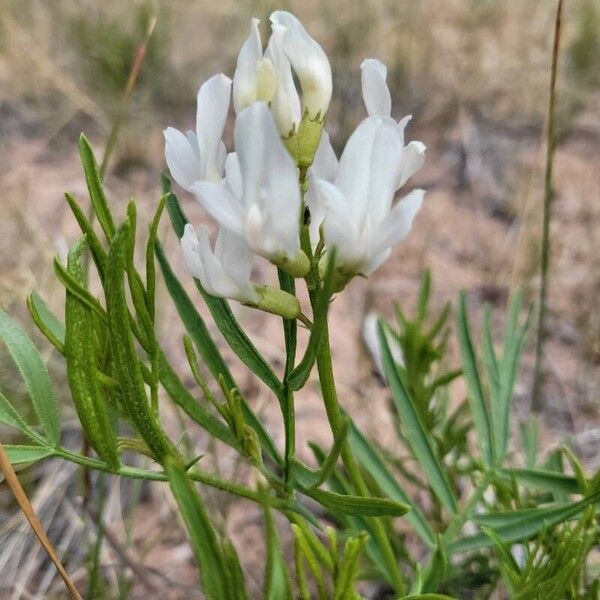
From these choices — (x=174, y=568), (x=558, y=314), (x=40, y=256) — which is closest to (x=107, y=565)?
(x=174, y=568)

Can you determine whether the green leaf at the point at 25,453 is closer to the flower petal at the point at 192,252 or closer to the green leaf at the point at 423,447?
the flower petal at the point at 192,252

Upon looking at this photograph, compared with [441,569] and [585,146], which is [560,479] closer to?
[441,569]

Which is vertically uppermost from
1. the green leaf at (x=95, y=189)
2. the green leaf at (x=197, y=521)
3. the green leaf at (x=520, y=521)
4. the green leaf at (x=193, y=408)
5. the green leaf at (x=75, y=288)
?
the green leaf at (x=95, y=189)

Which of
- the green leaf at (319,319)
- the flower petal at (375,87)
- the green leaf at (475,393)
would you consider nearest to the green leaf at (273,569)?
the green leaf at (319,319)

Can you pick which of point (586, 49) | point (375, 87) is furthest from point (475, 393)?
point (586, 49)

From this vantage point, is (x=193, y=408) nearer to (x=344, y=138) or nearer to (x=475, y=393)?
(x=475, y=393)

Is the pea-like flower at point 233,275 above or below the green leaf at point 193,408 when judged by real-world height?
above

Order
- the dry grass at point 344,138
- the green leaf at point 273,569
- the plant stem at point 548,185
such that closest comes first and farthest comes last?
the green leaf at point 273,569, the plant stem at point 548,185, the dry grass at point 344,138

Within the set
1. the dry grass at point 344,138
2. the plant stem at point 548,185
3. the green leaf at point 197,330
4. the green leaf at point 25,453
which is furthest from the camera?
the dry grass at point 344,138
